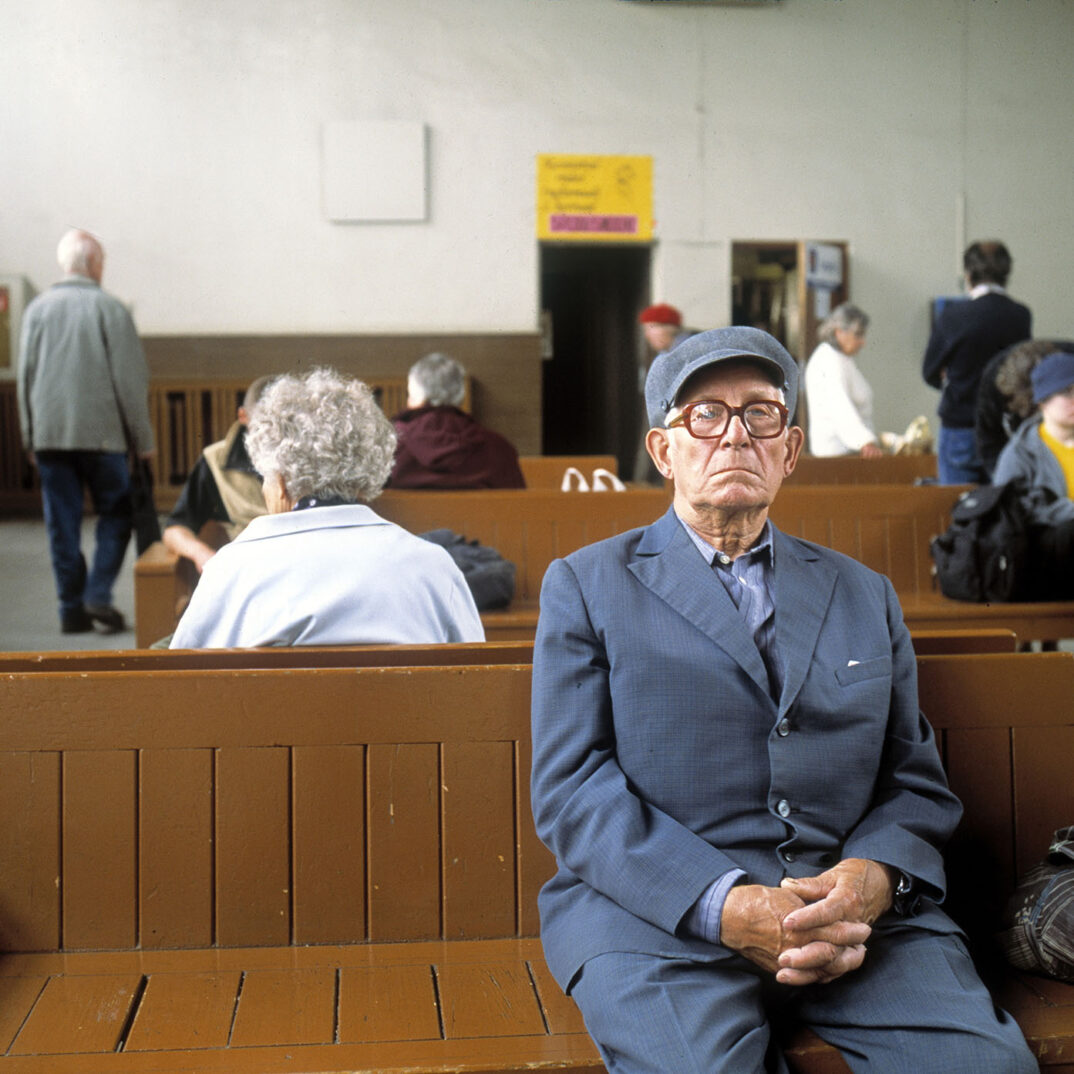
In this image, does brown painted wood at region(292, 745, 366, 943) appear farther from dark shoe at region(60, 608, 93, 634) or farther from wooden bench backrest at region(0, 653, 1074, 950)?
dark shoe at region(60, 608, 93, 634)

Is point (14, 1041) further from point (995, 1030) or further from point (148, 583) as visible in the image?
point (148, 583)

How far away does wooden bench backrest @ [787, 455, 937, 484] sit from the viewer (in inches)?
226

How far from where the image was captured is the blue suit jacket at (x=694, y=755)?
1508 mm

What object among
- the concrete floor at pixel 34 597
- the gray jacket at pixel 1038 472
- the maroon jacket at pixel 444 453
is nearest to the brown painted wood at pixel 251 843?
the concrete floor at pixel 34 597

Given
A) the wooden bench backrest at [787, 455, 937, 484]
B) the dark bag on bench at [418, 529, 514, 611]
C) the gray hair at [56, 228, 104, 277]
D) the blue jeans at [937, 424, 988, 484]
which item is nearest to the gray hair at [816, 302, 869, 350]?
the wooden bench backrest at [787, 455, 937, 484]

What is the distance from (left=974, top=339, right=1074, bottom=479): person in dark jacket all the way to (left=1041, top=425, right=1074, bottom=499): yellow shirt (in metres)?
0.44

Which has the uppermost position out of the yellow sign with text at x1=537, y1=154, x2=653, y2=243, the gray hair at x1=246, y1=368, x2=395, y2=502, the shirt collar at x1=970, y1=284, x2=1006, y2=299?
the yellow sign with text at x1=537, y1=154, x2=653, y2=243

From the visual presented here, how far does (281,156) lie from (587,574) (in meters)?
9.52

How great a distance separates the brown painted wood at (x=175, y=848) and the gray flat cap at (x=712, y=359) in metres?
0.81

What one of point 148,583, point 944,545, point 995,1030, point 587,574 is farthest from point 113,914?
point 944,545

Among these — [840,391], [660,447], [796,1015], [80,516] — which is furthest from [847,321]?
[796,1015]

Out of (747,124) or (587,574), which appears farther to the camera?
(747,124)

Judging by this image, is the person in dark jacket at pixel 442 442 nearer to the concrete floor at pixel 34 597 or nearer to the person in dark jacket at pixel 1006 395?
the concrete floor at pixel 34 597

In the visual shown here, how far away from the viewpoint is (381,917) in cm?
181
